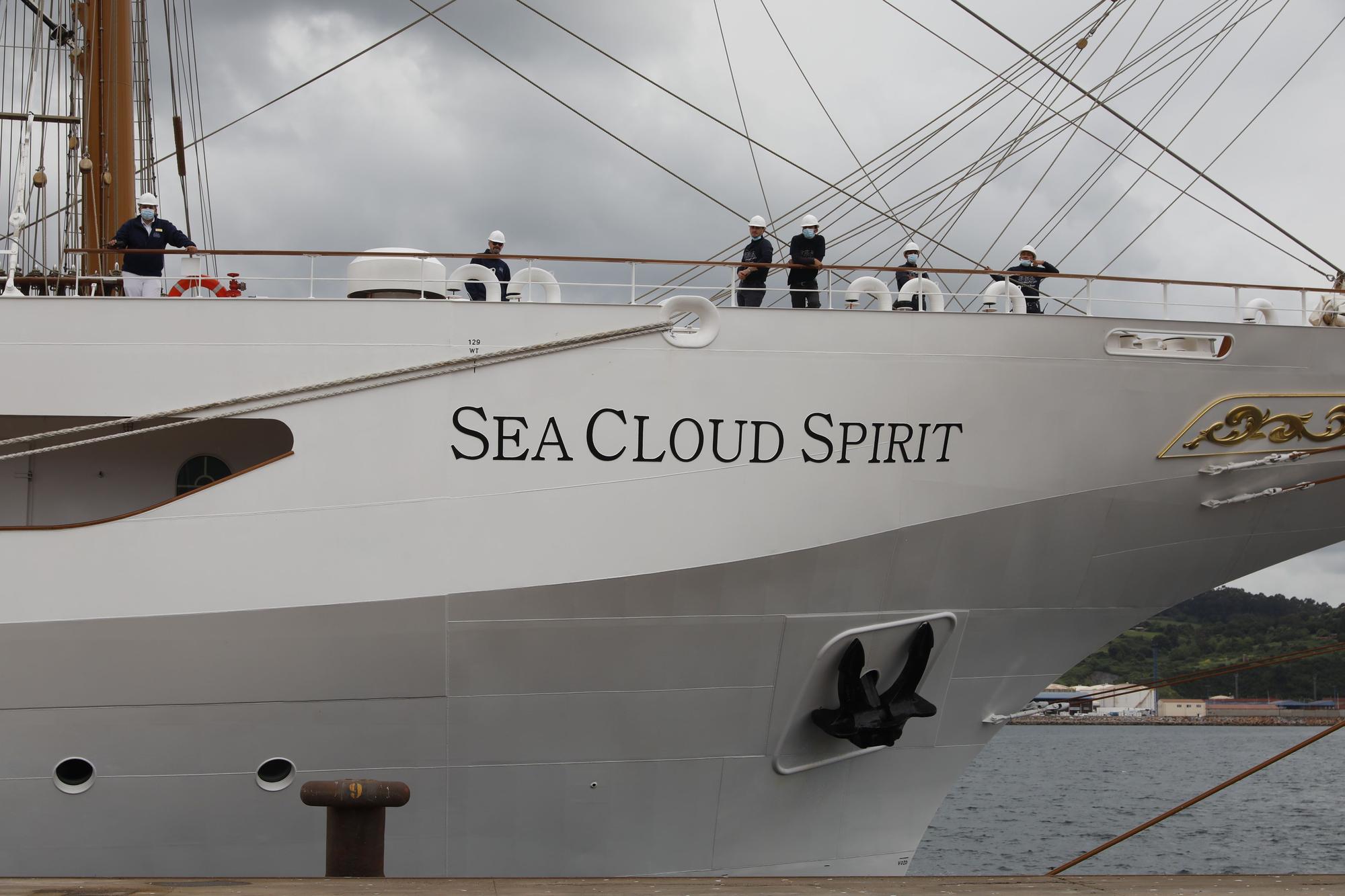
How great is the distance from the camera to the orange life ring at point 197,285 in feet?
31.5

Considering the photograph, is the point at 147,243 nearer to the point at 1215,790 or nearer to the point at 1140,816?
the point at 1215,790

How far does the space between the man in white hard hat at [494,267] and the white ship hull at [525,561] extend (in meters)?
0.99

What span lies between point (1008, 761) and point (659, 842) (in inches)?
2388

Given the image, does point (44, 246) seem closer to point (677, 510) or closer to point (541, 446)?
point (541, 446)

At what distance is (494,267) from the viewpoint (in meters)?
10.4

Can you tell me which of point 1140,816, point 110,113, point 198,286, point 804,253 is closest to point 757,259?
point 804,253

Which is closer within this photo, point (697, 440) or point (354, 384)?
point (354, 384)

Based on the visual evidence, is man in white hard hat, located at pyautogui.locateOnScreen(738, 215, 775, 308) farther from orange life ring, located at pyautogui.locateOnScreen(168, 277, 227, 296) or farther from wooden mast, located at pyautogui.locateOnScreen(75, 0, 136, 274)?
wooden mast, located at pyautogui.locateOnScreen(75, 0, 136, 274)

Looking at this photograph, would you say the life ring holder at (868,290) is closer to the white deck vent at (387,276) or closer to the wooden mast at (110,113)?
the white deck vent at (387,276)

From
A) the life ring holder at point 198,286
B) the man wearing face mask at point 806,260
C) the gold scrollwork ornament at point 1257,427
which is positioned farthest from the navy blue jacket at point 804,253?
the life ring holder at point 198,286

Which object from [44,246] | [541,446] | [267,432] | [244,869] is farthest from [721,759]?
[44,246]

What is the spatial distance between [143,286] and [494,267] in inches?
107

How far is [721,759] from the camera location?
9.77 meters

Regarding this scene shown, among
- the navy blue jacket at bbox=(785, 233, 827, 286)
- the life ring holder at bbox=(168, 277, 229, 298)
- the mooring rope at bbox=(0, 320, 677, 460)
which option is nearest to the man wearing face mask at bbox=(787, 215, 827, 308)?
the navy blue jacket at bbox=(785, 233, 827, 286)
